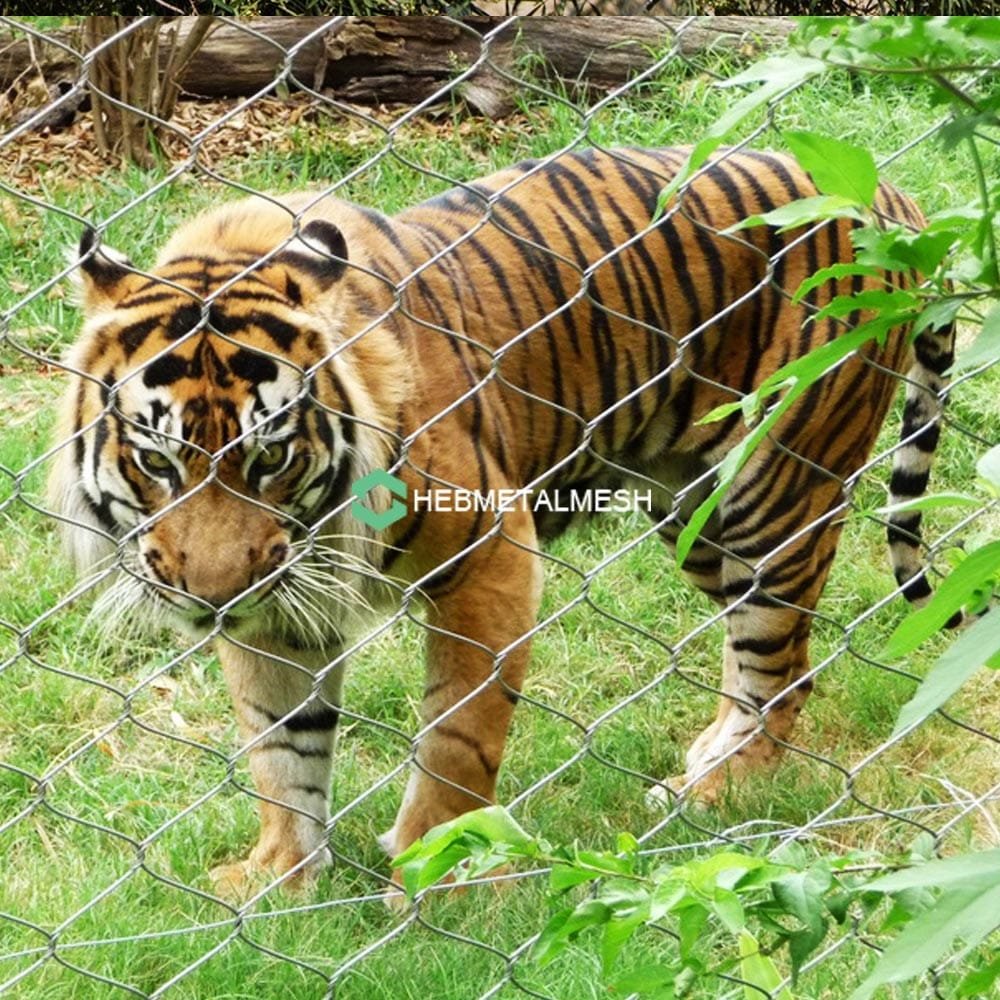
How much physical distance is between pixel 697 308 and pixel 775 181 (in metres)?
0.32

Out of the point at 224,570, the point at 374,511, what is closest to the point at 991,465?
the point at 224,570

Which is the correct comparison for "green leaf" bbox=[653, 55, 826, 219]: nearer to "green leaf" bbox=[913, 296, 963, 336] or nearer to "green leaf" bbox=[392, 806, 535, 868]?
"green leaf" bbox=[913, 296, 963, 336]

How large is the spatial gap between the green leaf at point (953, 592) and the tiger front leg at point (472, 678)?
171 cm

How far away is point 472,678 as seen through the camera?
3102 millimetres

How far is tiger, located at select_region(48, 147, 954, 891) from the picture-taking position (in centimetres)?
265

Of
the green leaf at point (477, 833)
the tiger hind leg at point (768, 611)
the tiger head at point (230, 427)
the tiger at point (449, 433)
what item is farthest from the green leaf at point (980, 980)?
the tiger hind leg at point (768, 611)

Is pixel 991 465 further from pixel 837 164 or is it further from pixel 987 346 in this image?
pixel 837 164

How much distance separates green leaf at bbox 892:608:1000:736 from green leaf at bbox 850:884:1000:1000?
11 centimetres

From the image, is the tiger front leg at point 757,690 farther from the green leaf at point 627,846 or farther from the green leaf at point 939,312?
the green leaf at point 939,312

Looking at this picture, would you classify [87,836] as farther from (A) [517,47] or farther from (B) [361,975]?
(A) [517,47]

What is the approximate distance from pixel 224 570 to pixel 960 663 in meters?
1.66

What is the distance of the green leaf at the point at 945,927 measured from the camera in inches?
43.0

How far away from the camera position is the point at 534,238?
11.0 ft

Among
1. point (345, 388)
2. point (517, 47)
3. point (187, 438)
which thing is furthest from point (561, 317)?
point (517, 47)
